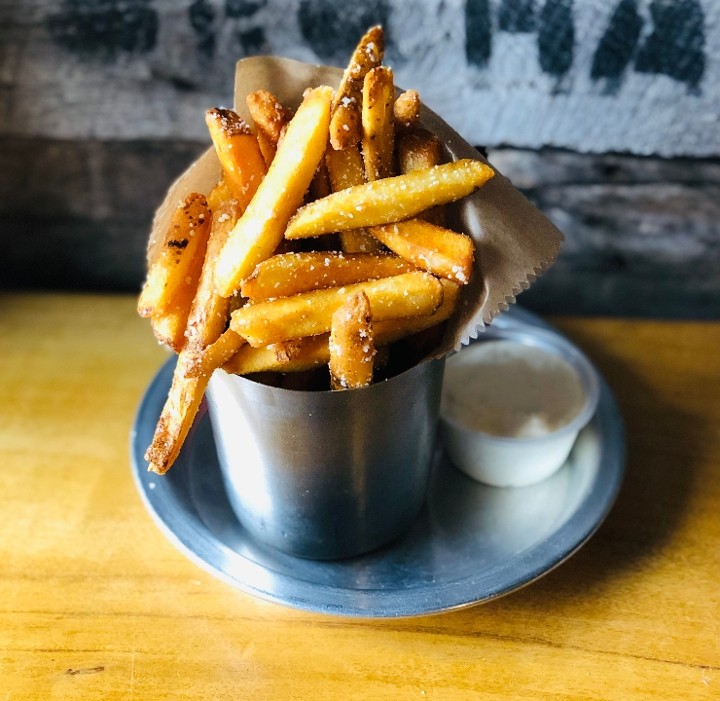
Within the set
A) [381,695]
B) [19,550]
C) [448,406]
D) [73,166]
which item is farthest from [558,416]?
[73,166]

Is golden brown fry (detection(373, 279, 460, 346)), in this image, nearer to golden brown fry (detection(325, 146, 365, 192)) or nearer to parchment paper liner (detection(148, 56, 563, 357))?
parchment paper liner (detection(148, 56, 563, 357))

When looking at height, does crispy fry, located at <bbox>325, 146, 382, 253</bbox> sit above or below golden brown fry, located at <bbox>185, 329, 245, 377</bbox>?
above

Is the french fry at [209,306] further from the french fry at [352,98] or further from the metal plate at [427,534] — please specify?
the metal plate at [427,534]

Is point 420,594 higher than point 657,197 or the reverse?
the reverse

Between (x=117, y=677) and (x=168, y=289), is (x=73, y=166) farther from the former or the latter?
(x=117, y=677)

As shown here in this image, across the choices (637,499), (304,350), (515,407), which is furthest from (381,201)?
(637,499)

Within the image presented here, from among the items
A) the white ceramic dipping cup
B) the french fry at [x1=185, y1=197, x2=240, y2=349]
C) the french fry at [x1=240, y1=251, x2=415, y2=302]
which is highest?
the french fry at [x1=240, y1=251, x2=415, y2=302]

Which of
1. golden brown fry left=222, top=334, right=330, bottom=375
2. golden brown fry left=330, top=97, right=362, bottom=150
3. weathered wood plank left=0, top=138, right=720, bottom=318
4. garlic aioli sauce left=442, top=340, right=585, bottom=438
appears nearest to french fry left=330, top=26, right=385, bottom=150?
golden brown fry left=330, top=97, right=362, bottom=150
